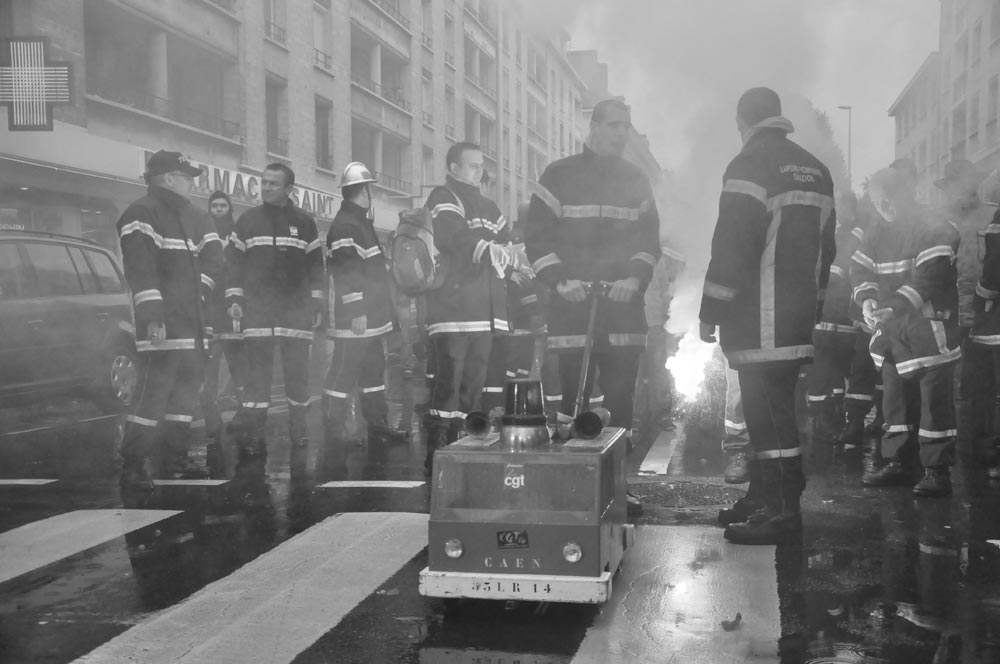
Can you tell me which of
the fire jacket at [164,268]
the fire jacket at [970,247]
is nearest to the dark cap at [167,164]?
the fire jacket at [164,268]

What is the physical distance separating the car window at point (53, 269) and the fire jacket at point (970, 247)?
7911 mm

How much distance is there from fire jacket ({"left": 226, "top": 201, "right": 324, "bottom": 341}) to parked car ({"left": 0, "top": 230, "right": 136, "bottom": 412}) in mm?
2482

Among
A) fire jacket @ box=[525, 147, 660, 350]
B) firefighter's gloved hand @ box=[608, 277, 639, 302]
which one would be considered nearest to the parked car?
fire jacket @ box=[525, 147, 660, 350]

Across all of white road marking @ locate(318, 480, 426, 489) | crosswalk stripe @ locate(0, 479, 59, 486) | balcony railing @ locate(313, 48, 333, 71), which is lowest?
crosswalk stripe @ locate(0, 479, 59, 486)

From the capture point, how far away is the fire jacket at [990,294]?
6.57m

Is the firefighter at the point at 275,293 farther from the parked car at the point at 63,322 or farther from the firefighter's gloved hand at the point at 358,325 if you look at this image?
the parked car at the point at 63,322

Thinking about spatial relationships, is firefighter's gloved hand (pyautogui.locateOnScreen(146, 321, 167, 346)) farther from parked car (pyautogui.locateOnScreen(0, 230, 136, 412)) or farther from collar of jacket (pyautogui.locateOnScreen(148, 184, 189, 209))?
parked car (pyautogui.locateOnScreen(0, 230, 136, 412))

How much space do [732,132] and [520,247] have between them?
12.5 feet

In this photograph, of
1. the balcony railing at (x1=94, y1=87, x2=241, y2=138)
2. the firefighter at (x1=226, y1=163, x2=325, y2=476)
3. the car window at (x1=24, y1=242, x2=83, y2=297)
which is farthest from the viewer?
the balcony railing at (x1=94, y1=87, x2=241, y2=138)

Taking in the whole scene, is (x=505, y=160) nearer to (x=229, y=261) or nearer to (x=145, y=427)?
(x=229, y=261)

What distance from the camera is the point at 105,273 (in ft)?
35.2

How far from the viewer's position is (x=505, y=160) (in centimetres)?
1217

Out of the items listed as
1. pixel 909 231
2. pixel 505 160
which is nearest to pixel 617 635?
pixel 909 231

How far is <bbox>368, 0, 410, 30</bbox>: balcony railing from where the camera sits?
26384 millimetres
